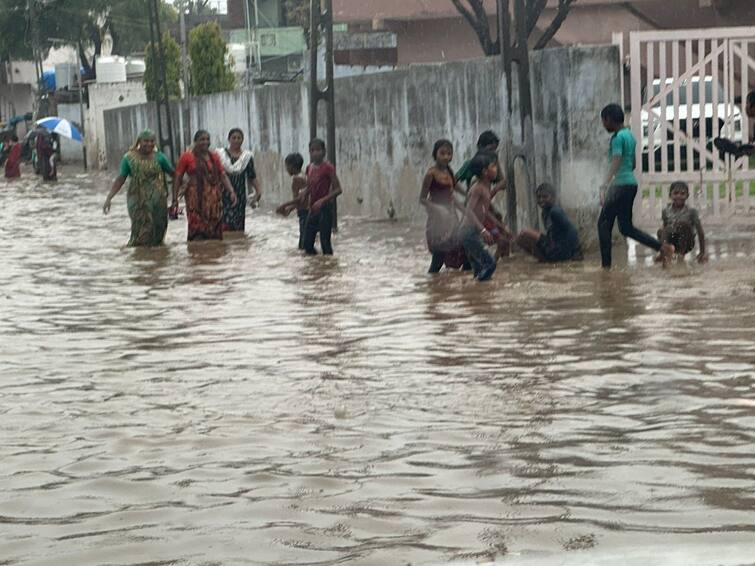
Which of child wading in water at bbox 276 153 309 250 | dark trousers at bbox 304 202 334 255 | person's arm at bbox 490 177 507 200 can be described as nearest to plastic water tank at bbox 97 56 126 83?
child wading in water at bbox 276 153 309 250

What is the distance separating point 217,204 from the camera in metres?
18.7

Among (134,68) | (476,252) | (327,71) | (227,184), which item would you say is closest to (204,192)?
(227,184)

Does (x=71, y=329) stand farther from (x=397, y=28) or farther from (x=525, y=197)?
(x=397, y=28)

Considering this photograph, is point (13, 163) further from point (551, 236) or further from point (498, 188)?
point (551, 236)

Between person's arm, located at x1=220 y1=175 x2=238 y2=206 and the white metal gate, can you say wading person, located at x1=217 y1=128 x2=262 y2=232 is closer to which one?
person's arm, located at x1=220 y1=175 x2=238 y2=206

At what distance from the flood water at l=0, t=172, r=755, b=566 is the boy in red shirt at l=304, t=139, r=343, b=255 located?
8.50 ft

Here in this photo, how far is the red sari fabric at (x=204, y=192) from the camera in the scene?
60.7ft

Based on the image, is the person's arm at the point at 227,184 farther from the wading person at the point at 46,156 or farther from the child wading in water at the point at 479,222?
the wading person at the point at 46,156

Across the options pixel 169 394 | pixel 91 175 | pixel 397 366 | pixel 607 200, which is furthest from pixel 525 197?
pixel 91 175

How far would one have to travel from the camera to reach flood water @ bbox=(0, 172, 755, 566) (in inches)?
209

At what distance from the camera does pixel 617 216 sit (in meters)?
14.0

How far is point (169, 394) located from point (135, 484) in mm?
2048

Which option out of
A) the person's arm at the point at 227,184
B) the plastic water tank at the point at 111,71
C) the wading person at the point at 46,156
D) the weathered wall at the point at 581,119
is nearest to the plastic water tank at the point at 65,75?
the plastic water tank at the point at 111,71

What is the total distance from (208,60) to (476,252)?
35.6 m
